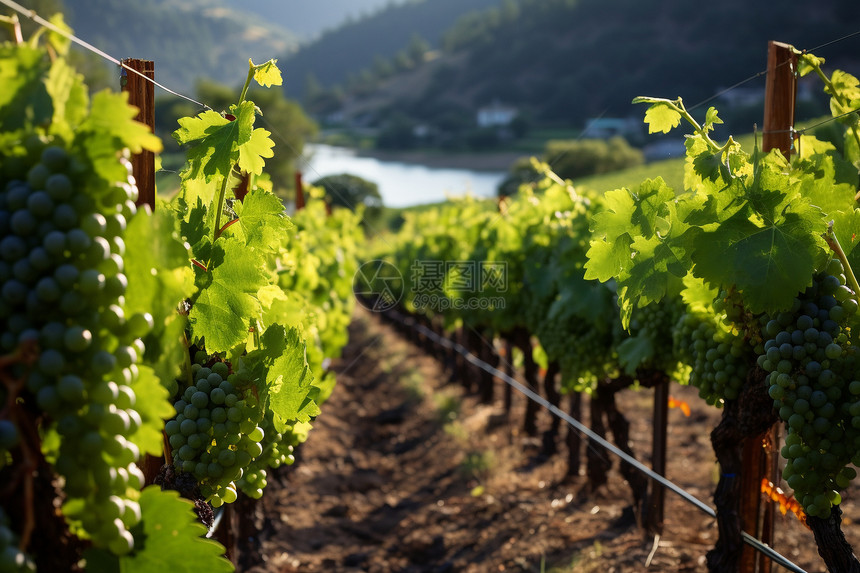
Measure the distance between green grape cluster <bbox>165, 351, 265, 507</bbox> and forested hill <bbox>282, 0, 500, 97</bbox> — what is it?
91126 millimetres

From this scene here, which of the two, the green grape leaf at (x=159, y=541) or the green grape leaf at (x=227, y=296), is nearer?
the green grape leaf at (x=159, y=541)

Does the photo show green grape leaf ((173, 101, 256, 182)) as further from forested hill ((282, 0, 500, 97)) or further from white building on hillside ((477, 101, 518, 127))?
forested hill ((282, 0, 500, 97))

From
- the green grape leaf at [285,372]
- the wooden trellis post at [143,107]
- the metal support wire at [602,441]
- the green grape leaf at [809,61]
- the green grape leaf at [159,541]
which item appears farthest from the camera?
the metal support wire at [602,441]

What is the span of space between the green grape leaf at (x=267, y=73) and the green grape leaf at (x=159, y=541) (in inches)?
61.3

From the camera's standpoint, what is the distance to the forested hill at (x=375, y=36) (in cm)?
9981

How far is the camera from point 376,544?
5414mm

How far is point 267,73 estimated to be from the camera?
2637 millimetres

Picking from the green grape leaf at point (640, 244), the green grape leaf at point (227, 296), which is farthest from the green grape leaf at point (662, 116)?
the green grape leaf at point (227, 296)

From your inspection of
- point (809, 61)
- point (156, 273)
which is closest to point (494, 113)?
point (809, 61)

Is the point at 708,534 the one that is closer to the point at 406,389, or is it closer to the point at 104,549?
the point at 104,549

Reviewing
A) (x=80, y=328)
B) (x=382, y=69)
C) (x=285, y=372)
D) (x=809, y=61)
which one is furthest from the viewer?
(x=382, y=69)

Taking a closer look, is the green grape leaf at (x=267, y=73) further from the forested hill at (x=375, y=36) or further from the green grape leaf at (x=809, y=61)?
the forested hill at (x=375, y=36)

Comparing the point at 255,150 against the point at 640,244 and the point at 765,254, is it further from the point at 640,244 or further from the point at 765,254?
the point at 765,254

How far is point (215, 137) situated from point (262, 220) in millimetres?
335
